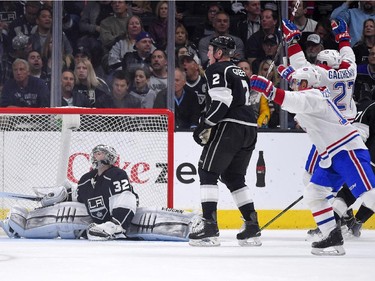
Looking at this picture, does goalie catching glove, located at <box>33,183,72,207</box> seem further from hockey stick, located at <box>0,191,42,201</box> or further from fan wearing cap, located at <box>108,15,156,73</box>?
fan wearing cap, located at <box>108,15,156,73</box>

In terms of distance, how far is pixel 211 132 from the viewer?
5.98 meters

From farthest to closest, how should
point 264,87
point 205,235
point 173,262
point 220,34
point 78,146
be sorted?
point 220,34 < point 78,146 < point 205,235 < point 264,87 < point 173,262

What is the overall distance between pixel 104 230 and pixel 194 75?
2562 millimetres

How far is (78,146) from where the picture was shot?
7.27 m

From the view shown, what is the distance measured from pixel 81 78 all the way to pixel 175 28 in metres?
0.91

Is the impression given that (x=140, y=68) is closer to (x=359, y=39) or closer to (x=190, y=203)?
(x=190, y=203)

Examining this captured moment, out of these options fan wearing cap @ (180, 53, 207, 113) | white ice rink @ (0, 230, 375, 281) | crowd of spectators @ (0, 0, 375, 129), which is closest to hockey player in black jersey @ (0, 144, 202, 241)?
white ice rink @ (0, 230, 375, 281)

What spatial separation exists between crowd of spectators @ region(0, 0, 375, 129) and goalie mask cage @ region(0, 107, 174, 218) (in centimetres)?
87

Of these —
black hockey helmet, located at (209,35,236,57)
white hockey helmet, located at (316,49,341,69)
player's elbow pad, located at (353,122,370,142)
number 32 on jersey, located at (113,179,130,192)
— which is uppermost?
black hockey helmet, located at (209,35,236,57)

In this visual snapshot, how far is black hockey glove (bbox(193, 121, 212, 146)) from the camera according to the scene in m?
5.89

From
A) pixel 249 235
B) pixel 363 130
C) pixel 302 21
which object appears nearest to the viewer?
pixel 249 235

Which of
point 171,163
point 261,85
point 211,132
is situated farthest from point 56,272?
point 171,163

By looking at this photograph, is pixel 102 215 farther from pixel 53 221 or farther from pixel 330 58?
pixel 330 58

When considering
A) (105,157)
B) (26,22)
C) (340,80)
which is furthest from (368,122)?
(26,22)
